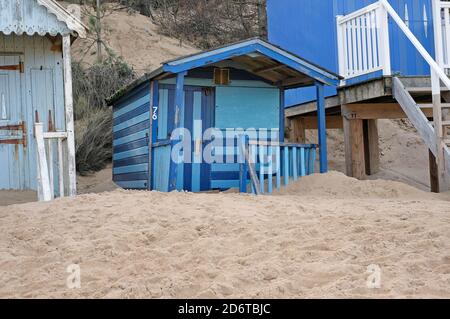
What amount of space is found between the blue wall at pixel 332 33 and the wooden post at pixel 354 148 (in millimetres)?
986

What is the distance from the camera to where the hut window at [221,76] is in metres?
11.3

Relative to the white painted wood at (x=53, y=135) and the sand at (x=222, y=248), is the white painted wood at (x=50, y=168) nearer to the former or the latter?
the white painted wood at (x=53, y=135)

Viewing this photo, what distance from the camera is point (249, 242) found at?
5457mm

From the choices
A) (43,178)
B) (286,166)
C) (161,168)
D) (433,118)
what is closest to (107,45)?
(161,168)

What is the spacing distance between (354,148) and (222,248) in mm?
6453

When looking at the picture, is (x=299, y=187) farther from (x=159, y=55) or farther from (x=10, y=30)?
(x=159, y=55)

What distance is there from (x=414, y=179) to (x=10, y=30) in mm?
8988

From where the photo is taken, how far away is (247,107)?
1160cm

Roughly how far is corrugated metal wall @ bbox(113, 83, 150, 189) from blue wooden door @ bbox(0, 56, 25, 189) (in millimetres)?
2349

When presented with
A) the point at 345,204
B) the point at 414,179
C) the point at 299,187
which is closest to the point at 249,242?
the point at 345,204

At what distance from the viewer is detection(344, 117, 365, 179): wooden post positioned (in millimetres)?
11141

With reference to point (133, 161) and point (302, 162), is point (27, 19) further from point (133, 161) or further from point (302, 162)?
point (302, 162)

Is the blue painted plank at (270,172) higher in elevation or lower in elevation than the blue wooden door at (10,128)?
lower

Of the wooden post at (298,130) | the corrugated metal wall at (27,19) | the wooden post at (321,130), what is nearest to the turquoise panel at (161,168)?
the corrugated metal wall at (27,19)
